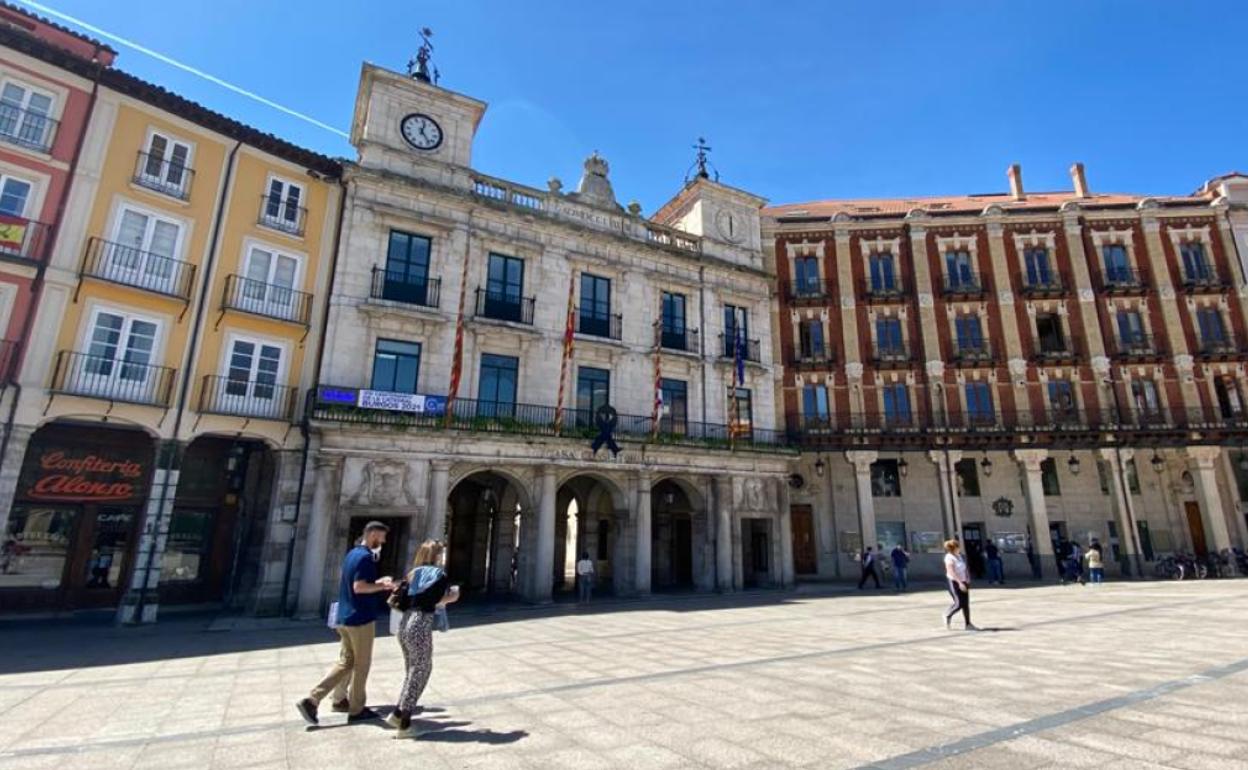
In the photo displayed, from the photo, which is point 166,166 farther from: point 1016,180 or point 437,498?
point 1016,180

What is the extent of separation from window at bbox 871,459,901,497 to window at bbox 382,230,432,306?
Result: 2210 cm

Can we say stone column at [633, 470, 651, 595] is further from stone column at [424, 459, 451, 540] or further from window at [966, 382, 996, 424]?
window at [966, 382, 996, 424]

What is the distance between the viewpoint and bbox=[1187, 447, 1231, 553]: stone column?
25.8 metres

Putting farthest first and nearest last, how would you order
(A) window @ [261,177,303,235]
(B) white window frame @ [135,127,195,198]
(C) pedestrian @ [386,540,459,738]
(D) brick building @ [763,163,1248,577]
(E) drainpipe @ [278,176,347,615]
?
(D) brick building @ [763,163,1248,577] < (A) window @ [261,177,303,235] < (B) white window frame @ [135,127,195,198] < (E) drainpipe @ [278,176,347,615] < (C) pedestrian @ [386,540,459,738]

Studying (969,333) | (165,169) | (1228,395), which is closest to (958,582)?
(969,333)

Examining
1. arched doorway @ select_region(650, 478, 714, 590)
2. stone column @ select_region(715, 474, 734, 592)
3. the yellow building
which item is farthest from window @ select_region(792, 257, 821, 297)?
the yellow building

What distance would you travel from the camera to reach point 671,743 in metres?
5.15

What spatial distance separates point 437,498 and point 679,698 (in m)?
12.4

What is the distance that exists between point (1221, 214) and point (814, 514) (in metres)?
26.0

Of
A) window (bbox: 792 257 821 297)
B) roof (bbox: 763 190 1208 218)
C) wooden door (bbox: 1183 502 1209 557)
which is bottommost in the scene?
wooden door (bbox: 1183 502 1209 557)

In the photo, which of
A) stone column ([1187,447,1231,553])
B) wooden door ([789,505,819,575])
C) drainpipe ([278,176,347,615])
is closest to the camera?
drainpipe ([278,176,347,615])

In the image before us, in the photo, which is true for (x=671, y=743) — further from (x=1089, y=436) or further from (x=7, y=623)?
(x=1089, y=436)

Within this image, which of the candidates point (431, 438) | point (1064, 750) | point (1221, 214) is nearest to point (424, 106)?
point (431, 438)

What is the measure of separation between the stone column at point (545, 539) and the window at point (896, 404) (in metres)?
17.9
